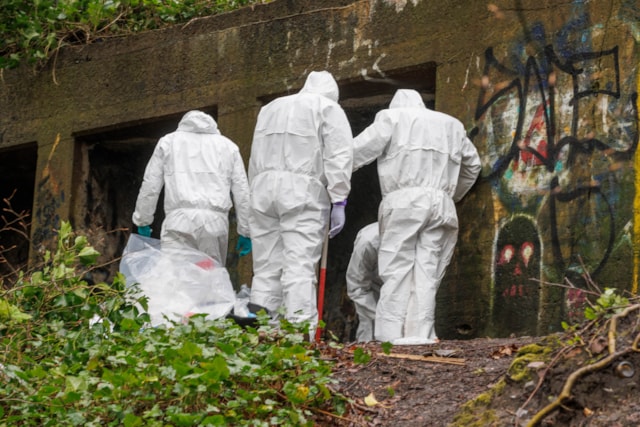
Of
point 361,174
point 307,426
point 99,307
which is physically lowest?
point 307,426

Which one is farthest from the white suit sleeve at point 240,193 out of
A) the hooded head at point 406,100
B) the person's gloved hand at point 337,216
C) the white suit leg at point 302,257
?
the hooded head at point 406,100

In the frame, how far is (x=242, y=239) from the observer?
9.29 m

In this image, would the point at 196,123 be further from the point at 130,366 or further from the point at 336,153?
the point at 130,366

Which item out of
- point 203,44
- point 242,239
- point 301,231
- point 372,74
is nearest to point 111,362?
point 301,231

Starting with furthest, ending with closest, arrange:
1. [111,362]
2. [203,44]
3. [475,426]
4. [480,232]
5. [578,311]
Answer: [203,44], [480,232], [578,311], [111,362], [475,426]

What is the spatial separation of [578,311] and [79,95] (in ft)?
18.5

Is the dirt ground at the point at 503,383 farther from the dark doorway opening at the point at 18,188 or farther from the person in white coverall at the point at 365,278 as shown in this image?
the dark doorway opening at the point at 18,188

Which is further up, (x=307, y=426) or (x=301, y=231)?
(x=301, y=231)

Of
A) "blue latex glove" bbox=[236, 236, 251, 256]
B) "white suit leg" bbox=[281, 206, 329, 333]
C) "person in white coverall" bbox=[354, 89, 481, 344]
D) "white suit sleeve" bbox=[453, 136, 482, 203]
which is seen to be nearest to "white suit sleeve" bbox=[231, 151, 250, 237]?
"blue latex glove" bbox=[236, 236, 251, 256]

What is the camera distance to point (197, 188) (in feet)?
30.0

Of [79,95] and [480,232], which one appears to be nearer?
[480,232]

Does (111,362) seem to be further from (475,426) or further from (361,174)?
(361,174)

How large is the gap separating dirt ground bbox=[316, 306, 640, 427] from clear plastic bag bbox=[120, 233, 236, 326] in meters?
2.01

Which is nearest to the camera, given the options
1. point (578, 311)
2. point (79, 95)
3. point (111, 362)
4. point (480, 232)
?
point (111, 362)
